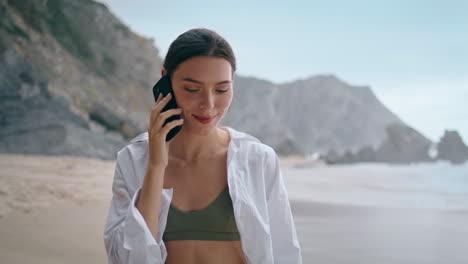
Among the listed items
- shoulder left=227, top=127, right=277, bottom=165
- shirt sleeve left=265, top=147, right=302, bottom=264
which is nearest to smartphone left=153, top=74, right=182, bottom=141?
shoulder left=227, top=127, right=277, bottom=165

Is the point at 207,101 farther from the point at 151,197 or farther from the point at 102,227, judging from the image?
the point at 102,227

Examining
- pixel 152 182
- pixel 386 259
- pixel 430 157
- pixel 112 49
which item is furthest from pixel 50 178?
pixel 430 157

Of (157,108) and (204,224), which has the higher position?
(157,108)

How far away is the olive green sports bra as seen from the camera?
143cm

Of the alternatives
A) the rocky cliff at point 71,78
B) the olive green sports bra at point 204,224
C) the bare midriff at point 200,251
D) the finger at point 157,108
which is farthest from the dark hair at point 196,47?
the rocky cliff at point 71,78

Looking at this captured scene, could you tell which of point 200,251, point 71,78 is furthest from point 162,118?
point 71,78

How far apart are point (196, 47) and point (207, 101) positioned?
0.18 meters

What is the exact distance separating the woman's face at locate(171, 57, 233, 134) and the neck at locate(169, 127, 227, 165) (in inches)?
4.4

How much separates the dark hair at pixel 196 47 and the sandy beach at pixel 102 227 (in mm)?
1649

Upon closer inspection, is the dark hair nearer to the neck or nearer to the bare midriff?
the neck

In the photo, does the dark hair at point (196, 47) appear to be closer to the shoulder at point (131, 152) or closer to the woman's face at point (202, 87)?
the woman's face at point (202, 87)

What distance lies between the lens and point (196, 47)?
4.63 ft

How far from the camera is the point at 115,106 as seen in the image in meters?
11.5

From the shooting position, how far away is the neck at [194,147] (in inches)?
61.7
